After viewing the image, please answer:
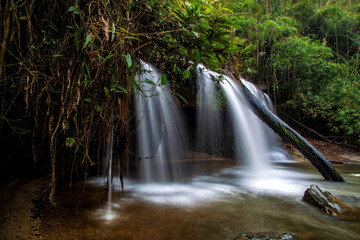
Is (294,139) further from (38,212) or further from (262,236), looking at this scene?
(38,212)

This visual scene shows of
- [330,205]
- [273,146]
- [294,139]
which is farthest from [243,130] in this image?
[330,205]

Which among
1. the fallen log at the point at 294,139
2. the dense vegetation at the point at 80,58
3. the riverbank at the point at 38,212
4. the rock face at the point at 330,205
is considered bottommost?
the rock face at the point at 330,205

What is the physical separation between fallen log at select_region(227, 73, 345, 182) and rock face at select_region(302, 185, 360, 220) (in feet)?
2.82

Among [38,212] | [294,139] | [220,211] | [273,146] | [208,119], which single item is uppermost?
[208,119]

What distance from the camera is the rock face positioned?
7.06ft

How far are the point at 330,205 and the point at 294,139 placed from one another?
3.76ft

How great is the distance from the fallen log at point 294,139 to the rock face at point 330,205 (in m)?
0.86

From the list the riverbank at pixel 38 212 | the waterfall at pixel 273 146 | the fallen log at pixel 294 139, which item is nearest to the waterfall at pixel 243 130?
the waterfall at pixel 273 146

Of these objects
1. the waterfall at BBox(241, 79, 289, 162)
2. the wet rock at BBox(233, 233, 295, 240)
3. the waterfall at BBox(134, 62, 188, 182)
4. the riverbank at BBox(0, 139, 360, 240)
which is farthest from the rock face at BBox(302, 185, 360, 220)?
the waterfall at BBox(241, 79, 289, 162)

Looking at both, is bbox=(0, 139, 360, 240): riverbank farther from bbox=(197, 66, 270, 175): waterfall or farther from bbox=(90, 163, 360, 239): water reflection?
bbox=(197, 66, 270, 175): waterfall

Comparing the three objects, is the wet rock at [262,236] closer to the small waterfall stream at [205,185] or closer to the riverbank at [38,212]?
the small waterfall stream at [205,185]

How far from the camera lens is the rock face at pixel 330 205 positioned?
84.7 inches

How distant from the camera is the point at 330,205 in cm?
229

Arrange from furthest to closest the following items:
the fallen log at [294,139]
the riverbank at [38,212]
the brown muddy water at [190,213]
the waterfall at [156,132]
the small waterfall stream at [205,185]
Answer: the waterfall at [156,132]
the fallen log at [294,139]
the small waterfall stream at [205,185]
the brown muddy water at [190,213]
the riverbank at [38,212]
